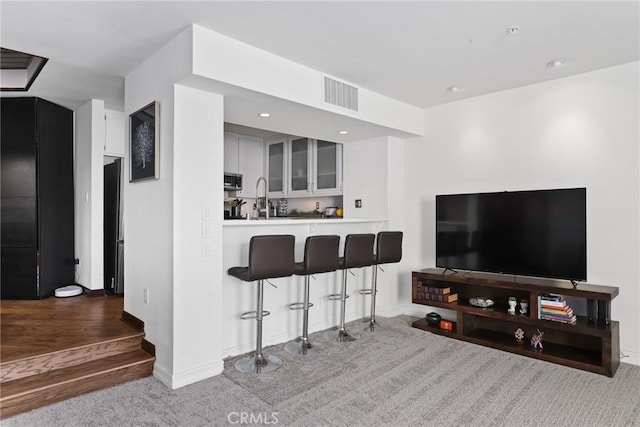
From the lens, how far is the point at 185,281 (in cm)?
286

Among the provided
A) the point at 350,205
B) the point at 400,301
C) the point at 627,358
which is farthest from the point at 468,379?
the point at 350,205

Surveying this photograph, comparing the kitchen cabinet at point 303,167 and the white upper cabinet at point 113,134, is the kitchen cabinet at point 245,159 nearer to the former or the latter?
the kitchen cabinet at point 303,167

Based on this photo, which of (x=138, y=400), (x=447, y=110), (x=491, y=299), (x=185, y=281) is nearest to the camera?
(x=138, y=400)

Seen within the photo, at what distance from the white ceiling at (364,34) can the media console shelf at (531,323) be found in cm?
197

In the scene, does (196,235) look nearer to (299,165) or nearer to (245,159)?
(299,165)

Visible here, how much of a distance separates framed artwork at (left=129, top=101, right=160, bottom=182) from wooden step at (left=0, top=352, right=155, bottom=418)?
57.6 inches

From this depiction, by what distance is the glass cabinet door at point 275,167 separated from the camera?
618cm

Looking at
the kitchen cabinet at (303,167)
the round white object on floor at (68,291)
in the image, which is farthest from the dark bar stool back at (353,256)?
the round white object on floor at (68,291)

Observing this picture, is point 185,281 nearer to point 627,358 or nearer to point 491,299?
point 491,299

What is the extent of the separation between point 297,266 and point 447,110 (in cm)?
261

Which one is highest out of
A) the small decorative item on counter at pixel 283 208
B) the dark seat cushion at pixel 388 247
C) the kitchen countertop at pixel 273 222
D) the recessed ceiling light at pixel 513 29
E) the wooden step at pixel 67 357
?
the recessed ceiling light at pixel 513 29

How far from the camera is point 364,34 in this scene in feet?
9.02

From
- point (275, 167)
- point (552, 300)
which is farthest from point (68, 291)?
point (552, 300)

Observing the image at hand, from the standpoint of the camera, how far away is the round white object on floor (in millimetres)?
4375
